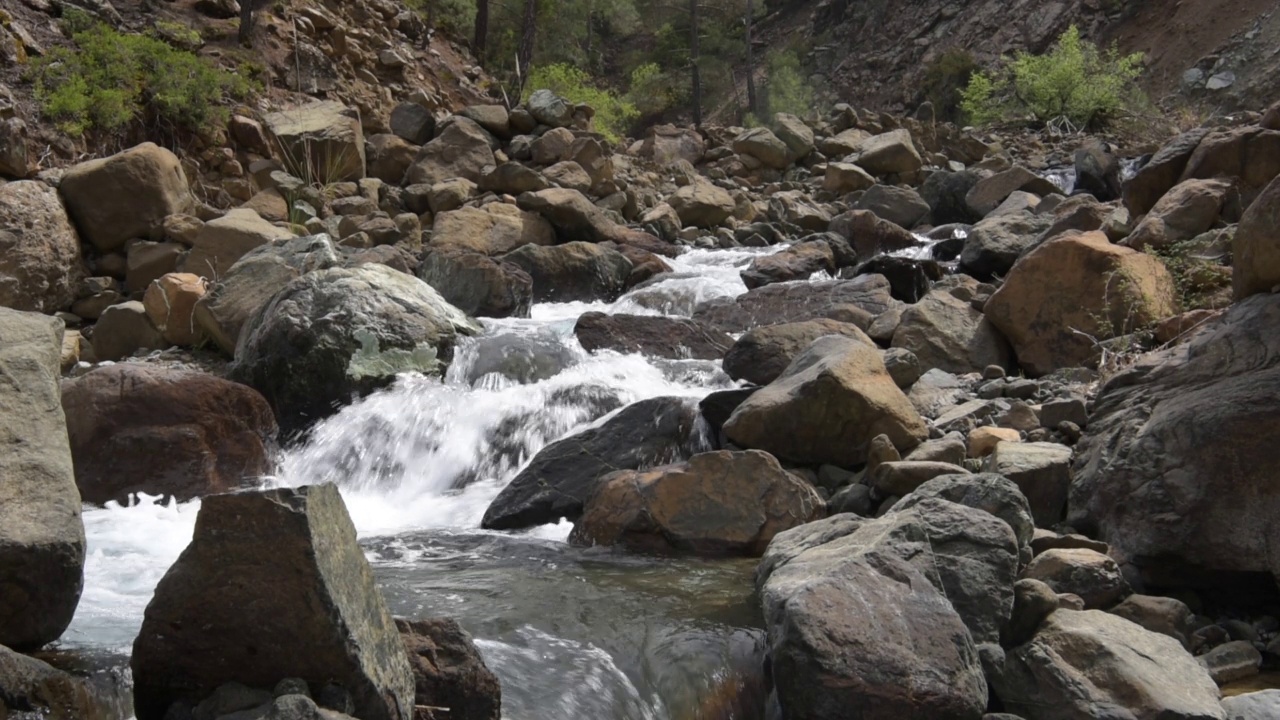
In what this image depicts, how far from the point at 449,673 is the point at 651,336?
6.55 metres

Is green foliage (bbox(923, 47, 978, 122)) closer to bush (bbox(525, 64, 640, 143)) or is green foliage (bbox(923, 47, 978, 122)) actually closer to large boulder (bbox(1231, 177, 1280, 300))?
bush (bbox(525, 64, 640, 143))

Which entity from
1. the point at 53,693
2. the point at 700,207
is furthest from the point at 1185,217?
the point at 700,207

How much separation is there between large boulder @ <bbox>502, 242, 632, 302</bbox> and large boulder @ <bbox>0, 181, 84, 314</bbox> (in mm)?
4496

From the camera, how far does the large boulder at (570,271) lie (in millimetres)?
12383

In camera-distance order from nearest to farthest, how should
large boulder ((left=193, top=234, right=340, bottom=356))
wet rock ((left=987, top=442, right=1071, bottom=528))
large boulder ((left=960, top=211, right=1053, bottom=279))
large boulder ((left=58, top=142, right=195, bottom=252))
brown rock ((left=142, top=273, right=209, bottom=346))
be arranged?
wet rock ((left=987, top=442, right=1071, bottom=528)), large boulder ((left=193, top=234, right=340, bottom=356)), brown rock ((left=142, top=273, right=209, bottom=346)), large boulder ((left=58, top=142, right=195, bottom=252)), large boulder ((left=960, top=211, right=1053, bottom=279))

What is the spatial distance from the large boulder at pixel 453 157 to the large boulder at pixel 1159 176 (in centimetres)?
867

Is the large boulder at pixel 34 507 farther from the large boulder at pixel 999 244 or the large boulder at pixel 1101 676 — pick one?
the large boulder at pixel 999 244

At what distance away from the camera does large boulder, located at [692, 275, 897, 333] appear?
34.6 ft

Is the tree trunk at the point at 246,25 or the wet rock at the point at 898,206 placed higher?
the tree trunk at the point at 246,25

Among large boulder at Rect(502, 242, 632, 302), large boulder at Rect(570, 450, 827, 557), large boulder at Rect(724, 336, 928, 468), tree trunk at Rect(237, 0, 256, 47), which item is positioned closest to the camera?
large boulder at Rect(570, 450, 827, 557)

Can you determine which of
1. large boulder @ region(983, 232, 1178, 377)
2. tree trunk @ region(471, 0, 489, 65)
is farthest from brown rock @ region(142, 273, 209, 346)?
tree trunk @ region(471, 0, 489, 65)

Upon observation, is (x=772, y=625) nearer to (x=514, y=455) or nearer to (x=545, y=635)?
(x=545, y=635)

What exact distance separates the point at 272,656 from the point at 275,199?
10.8 m

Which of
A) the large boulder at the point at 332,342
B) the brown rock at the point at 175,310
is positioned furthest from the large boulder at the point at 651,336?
the brown rock at the point at 175,310
